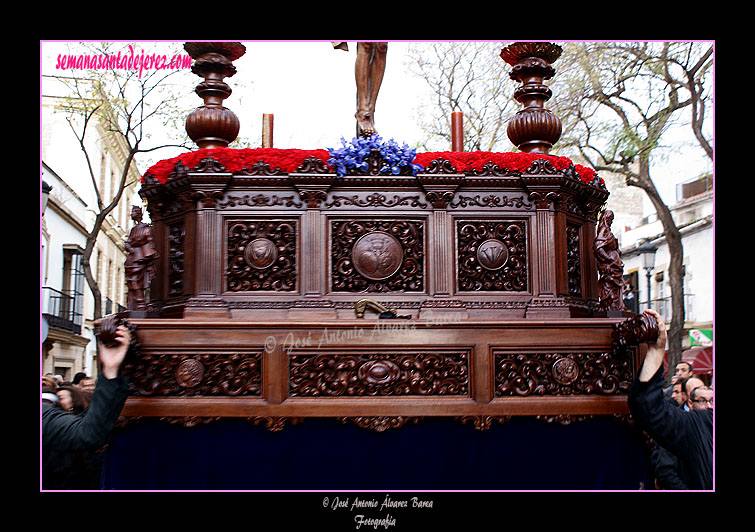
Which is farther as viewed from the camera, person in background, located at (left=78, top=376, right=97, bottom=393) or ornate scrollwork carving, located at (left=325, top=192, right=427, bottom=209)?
person in background, located at (left=78, top=376, right=97, bottom=393)

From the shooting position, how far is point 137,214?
729 cm

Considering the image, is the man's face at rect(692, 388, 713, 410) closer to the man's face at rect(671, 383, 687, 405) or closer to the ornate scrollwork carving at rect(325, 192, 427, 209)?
the man's face at rect(671, 383, 687, 405)

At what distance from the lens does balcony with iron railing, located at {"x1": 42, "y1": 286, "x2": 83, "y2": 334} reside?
23.6 m

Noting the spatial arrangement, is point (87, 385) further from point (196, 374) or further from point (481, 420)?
point (481, 420)

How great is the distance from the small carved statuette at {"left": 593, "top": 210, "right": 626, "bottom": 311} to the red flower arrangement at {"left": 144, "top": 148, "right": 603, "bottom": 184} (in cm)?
74

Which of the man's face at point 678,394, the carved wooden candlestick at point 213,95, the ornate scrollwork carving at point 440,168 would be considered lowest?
the man's face at point 678,394

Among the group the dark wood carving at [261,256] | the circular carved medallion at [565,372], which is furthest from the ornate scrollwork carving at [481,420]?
the dark wood carving at [261,256]

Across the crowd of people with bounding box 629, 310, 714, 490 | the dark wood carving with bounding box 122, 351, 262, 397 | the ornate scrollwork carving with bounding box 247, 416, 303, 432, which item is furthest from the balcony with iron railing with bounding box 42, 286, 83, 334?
the crowd of people with bounding box 629, 310, 714, 490

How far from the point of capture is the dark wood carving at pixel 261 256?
23.3 feet

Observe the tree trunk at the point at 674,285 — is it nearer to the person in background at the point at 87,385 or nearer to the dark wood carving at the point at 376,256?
the dark wood carving at the point at 376,256

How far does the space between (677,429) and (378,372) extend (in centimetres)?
A: 268

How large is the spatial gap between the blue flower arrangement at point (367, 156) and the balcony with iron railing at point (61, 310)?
18.0m

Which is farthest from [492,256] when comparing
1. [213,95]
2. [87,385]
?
[87,385]

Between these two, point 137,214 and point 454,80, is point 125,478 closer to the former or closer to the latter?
point 137,214
